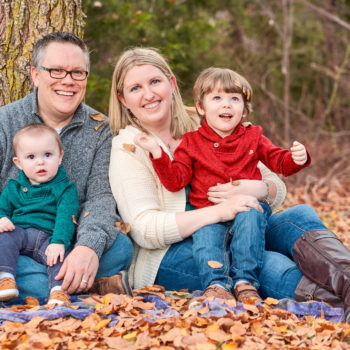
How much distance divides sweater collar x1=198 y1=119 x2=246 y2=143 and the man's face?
0.88 metres

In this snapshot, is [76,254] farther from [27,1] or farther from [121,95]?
[27,1]

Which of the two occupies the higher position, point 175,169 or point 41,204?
point 175,169

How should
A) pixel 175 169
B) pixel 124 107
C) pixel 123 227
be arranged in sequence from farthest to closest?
pixel 124 107
pixel 123 227
pixel 175 169

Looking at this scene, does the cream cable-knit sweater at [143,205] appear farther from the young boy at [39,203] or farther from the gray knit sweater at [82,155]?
the young boy at [39,203]

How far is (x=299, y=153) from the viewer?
3178 mm

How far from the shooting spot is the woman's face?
353 centimetres

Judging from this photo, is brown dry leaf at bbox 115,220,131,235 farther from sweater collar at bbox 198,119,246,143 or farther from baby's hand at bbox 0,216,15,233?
sweater collar at bbox 198,119,246,143

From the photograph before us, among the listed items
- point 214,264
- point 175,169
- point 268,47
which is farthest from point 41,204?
point 268,47

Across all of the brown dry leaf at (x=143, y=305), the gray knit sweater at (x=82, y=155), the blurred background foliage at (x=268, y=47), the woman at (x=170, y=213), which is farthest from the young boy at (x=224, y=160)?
the blurred background foliage at (x=268, y=47)

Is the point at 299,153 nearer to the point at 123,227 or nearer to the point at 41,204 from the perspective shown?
the point at 123,227

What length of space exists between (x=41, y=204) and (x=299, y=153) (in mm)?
1626

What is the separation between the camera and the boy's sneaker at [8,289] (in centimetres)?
289

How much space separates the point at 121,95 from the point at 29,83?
81 cm

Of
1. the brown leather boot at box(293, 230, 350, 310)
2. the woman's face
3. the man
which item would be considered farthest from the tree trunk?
the brown leather boot at box(293, 230, 350, 310)
